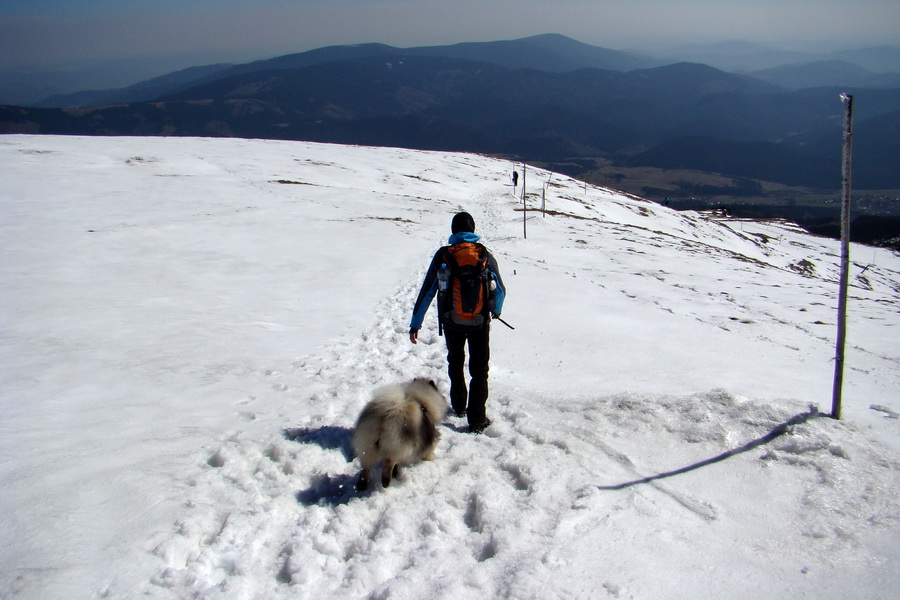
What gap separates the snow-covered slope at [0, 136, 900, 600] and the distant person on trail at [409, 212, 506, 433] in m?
0.59

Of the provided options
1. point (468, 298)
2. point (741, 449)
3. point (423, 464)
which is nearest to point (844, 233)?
point (741, 449)

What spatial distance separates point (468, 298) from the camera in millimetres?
4957

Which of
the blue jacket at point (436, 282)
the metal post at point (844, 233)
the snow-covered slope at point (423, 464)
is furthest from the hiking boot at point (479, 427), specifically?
the metal post at point (844, 233)

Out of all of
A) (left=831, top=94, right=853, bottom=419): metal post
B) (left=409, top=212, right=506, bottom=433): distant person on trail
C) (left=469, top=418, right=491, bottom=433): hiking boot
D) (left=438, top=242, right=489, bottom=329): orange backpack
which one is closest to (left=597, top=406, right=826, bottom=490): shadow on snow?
(left=831, top=94, right=853, bottom=419): metal post

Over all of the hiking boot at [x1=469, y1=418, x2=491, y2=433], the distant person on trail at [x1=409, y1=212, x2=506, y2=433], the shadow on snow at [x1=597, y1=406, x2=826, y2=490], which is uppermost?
the distant person on trail at [x1=409, y1=212, x2=506, y2=433]

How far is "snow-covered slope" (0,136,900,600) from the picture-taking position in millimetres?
3111

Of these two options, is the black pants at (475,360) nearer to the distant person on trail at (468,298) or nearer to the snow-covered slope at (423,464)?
the distant person on trail at (468,298)

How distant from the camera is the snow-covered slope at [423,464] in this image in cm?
311

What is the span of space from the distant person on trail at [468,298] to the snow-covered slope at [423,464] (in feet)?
1.95

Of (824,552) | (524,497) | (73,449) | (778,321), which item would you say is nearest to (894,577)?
(824,552)

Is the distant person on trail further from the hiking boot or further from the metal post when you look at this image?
the metal post

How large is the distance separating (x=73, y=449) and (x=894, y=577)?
21.1ft

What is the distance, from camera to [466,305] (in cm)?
498

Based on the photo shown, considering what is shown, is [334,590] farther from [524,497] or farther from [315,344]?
[315,344]
